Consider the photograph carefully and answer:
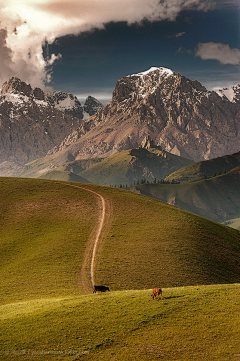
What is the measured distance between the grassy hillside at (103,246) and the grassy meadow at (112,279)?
240 mm

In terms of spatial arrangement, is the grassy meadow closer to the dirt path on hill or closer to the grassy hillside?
the grassy hillside

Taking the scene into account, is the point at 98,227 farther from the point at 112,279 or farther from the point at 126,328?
the point at 126,328

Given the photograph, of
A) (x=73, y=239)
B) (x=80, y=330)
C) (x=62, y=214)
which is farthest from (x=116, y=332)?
(x=62, y=214)

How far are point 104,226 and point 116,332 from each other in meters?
52.3

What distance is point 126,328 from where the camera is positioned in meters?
30.7

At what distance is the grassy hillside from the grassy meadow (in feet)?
0.79

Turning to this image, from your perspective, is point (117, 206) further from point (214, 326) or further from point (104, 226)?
point (214, 326)

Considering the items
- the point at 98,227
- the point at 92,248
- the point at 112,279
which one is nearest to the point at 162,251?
A: the point at 92,248

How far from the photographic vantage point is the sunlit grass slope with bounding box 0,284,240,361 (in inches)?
1023

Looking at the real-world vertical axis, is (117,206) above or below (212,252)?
above

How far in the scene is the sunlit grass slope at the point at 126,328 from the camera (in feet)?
85.3

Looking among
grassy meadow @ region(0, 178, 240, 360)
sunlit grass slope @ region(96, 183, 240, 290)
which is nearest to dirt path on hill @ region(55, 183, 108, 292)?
grassy meadow @ region(0, 178, 240, 360)

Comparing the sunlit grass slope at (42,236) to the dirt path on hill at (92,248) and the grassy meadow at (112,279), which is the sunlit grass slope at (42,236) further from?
the dirt path on hill at (92,248)

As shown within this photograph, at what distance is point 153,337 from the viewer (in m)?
28.4
